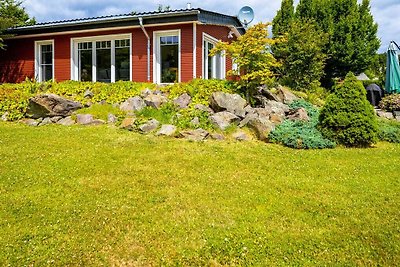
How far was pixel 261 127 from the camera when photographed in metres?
9.18

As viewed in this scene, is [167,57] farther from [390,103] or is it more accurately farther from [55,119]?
[390,103]

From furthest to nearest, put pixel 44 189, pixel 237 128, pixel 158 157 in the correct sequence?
1. pixel 237 128
2. pixel 158 157
3. pixel 44 189

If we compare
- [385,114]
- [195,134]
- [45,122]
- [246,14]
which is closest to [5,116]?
[45,122]

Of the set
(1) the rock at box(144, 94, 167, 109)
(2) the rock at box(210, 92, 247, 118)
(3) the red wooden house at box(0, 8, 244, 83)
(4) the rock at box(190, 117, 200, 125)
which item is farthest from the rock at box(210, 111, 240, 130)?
(3) the red wooden house at box(0, 8, 244, 83)

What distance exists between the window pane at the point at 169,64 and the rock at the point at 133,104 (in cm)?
327

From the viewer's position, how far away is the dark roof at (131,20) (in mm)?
12852

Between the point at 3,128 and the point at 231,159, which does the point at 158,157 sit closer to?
the point at 231,159

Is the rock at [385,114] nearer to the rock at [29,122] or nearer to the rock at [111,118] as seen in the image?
the rock at [111,118]

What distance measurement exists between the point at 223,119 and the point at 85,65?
892cm

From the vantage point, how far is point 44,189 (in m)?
5.36

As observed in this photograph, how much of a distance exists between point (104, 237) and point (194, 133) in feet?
16.5

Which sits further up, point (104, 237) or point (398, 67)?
point (398, 67)

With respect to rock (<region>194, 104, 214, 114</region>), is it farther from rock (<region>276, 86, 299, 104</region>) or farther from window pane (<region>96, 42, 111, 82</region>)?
window pane (<region>96, 42, 111, 82</region>)

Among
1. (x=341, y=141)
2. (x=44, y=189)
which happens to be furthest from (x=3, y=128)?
(x=341, y=141)
